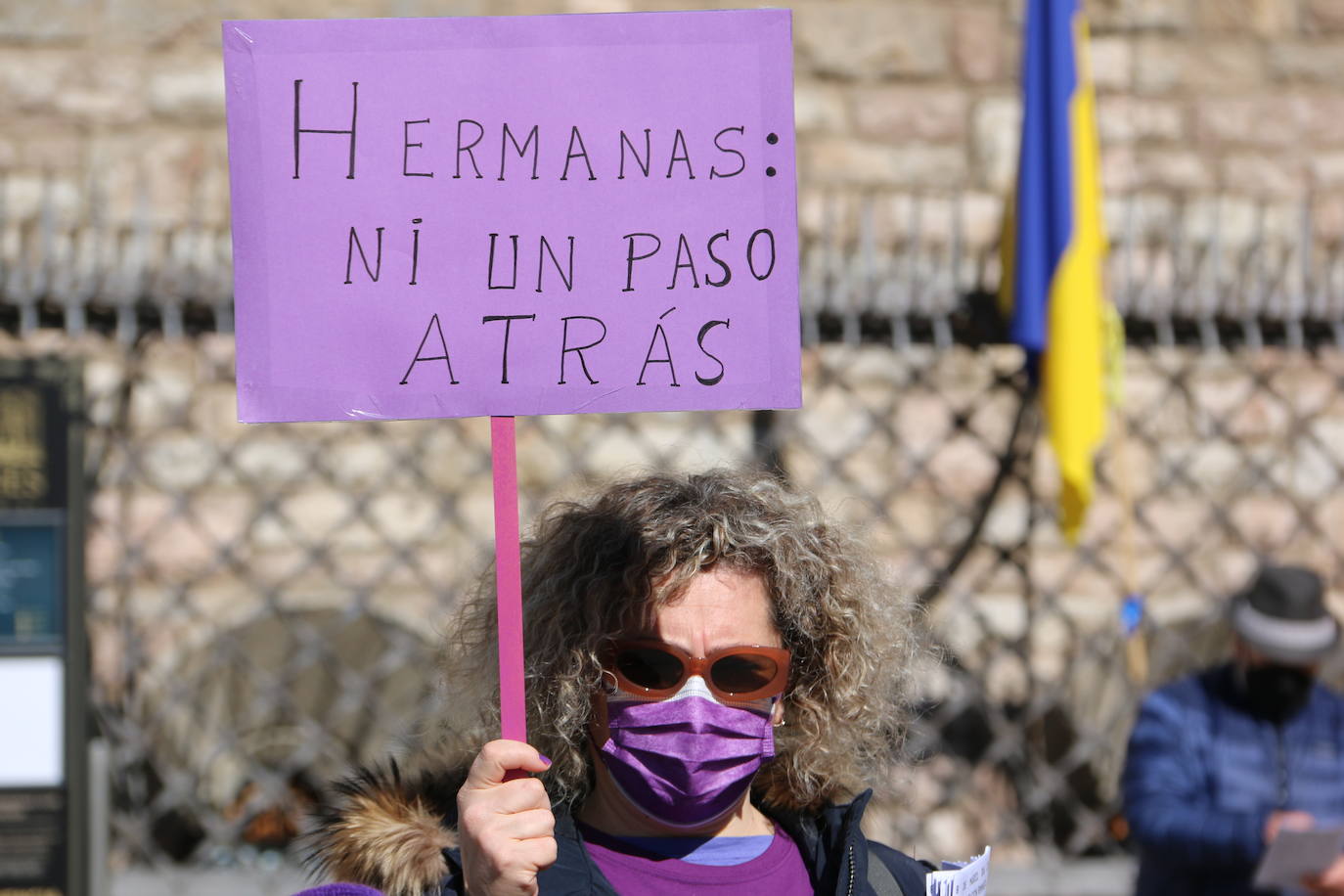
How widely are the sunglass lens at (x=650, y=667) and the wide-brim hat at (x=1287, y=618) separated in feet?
5.98

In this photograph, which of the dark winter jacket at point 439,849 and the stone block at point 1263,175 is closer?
the dark winter jacket at point 439,849

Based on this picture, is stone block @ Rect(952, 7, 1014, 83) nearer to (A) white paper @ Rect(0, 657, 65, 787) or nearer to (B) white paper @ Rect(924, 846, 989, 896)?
(A) white paper @ Rect(0, 657, 65, 787)

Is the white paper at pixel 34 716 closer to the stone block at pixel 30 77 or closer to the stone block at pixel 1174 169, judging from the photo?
the stone block at pixel 30 77

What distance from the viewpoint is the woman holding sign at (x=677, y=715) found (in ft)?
5.12

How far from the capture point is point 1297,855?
2664 mm

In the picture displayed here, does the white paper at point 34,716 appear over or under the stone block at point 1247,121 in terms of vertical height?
under

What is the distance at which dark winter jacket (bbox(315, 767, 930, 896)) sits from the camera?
59.7 inches

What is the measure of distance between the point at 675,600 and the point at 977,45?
3.50 m

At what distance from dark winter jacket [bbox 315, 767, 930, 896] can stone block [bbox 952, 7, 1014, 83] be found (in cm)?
340

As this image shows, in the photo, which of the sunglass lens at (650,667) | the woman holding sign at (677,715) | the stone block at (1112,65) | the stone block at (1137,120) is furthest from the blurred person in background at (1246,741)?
the stone block at (1112,65)

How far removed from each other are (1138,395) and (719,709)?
314 centimetres

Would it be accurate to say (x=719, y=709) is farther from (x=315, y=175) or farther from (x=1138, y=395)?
(x=1138, y=395)

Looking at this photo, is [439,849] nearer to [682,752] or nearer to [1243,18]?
[682,752]

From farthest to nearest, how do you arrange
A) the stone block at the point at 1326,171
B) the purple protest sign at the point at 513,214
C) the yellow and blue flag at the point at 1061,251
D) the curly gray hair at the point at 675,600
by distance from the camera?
the stone block at the point at 1326,171 → the yellow and blue flag at the point at 1061,251 → the curly gray hair at the point at 675,600 → the purple protest sign at the point at 513,214
